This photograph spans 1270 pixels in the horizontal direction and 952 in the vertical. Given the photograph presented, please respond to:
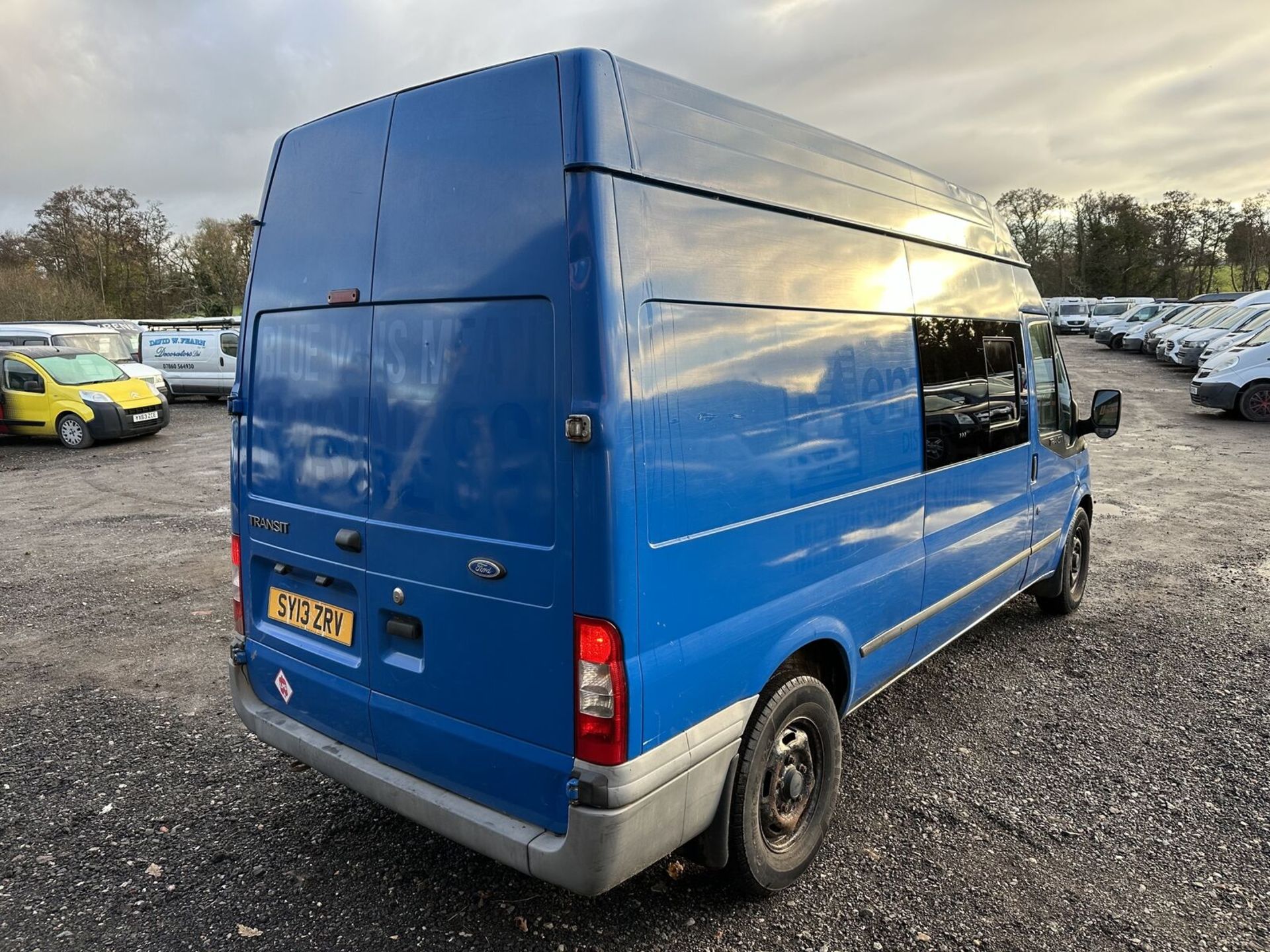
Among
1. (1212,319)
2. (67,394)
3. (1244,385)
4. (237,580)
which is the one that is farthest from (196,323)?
(1212,319)

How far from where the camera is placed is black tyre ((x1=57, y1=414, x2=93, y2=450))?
47.2 ft

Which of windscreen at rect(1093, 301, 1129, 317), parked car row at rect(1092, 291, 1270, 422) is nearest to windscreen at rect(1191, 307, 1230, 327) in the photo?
parked car row at rect(1092, 291, 1270, 422)

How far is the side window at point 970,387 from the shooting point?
3729mm

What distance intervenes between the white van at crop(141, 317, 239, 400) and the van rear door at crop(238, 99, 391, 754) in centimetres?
1991

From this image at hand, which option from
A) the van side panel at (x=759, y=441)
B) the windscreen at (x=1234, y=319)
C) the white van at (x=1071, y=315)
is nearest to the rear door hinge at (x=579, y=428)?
the van side panel at (x=759, y=441)

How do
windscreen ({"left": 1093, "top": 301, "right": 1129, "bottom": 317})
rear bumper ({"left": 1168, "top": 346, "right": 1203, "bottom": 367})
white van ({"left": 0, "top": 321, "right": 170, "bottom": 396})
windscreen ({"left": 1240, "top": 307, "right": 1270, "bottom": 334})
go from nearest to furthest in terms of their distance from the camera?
white van ({"left": 0, "top": 321, "right": 170, "bottom": 396}), windscreen ({"left": 1240, "top": 307, "right": 1270, "bottom": 334}), rear bumper ({"left": 1168, "top": 346, "right": 1203, "bottom": 367}), windscreen ({"left": 1093, "top": 301, "right": 1129, "bottom": 317})

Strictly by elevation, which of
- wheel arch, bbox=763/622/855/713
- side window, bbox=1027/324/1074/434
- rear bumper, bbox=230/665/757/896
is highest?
side window, bbox=1027/324/1074/434

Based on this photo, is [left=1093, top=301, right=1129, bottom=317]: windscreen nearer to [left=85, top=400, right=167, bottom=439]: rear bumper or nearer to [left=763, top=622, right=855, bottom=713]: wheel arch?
[left=85, top=400, right=167, bottom=439]: rear bumper

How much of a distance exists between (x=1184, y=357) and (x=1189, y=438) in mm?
11096

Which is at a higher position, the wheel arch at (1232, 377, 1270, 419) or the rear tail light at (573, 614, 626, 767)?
the wheel arch at (1232, 377, 1270, 419)

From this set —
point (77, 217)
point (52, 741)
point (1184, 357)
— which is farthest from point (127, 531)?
point (77, 217)

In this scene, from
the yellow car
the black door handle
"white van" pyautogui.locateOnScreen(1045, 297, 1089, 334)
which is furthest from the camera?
"white van" pyautogui.locateOnScreen(1045, 297, 1089, 334)

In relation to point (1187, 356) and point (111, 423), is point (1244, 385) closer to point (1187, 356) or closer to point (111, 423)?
point (1187, 356)

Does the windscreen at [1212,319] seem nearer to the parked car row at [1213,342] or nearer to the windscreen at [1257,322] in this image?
the parked car row at [1213,342]
